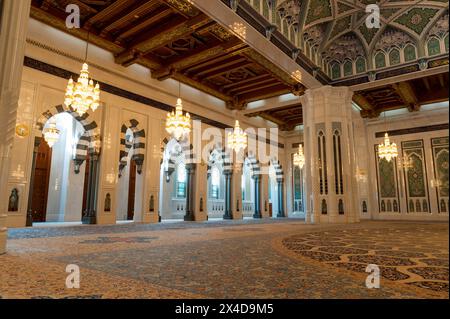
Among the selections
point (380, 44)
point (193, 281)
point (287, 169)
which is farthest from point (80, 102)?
point (287, 169)

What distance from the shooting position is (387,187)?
12.1m

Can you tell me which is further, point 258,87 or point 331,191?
point 258,87

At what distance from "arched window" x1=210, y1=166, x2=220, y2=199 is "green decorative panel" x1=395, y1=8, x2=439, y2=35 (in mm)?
8917

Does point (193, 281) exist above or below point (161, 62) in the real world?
below

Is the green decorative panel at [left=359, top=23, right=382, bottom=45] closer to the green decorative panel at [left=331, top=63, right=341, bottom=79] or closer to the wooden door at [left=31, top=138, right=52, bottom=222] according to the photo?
the green decorative panel at [left=331, top=63, right=341, bottom=79]

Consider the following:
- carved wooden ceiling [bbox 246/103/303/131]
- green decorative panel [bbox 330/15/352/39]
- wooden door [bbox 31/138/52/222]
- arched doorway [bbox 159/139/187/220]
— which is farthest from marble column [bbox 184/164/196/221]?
green decorative panel [bbox 330/15/352/39]

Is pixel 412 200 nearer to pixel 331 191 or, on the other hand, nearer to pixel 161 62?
pixel 331 191

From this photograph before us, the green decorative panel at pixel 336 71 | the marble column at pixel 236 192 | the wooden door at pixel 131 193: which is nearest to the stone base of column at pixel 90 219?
the wooden door at pixel 131 193

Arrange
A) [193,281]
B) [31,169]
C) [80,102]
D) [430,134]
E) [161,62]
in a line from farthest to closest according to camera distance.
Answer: [430,134] → [161,62] → [31,169] → [80,102] → [193,281]

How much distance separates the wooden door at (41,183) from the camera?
9.01 metres

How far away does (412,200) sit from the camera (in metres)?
11.5

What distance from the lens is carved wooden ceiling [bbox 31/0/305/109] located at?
249 inches

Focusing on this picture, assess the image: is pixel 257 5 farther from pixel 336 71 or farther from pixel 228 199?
pixel 228 199

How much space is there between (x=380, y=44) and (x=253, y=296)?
9.66m
